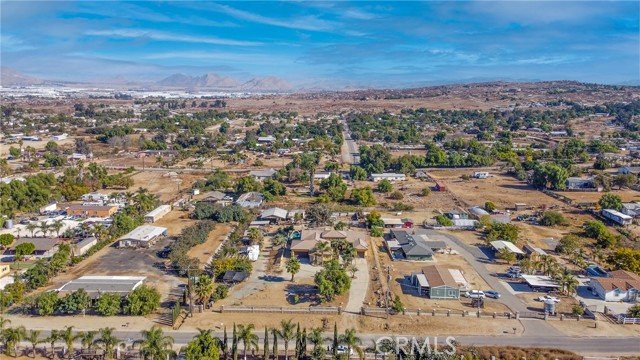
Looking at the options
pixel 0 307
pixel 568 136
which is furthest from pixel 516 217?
pixel 568 136

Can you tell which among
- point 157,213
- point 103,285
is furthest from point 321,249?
point 157,213

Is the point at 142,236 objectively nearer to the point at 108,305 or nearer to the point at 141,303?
the point at 108,305

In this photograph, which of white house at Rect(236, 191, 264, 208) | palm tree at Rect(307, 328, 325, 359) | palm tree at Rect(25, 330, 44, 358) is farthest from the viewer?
white house at Rect(236, 191, 264, 208)

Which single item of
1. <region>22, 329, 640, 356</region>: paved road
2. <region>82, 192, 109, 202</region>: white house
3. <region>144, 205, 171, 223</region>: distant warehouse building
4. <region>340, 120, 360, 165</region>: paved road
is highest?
<region>340, 120, 360, 165</region>: paved road

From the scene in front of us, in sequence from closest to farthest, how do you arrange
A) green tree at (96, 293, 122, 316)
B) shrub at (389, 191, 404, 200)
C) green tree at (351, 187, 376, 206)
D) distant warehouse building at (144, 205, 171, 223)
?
green tree at (96, 293, 122, 316), distant warehouse building at (144, 205, 171, 223), green tree at (351, 187, 376, 206), shrub at (389, 191, 404, 200)

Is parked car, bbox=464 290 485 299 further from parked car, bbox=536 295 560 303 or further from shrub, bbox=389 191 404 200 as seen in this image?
shrub, bbox=389 191 404 200

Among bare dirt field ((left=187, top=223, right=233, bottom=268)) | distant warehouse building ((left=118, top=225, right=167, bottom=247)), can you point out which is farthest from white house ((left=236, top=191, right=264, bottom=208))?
distant warehouse building ((left=118, top=225, right=167, bottom=247))
